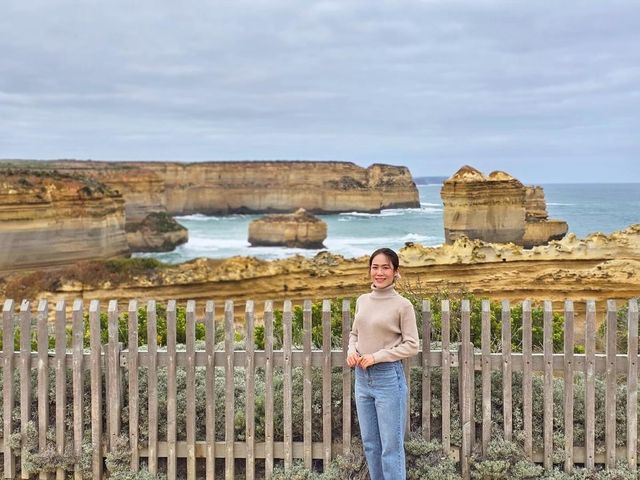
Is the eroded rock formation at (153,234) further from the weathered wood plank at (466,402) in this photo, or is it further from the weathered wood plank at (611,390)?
the weathered wood plank at (611,390)

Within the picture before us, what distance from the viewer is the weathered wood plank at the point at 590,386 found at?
426 centimetres

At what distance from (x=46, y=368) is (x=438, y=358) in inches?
107

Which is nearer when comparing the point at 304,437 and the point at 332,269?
the point at 304,437

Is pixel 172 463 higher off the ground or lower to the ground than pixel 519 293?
higher

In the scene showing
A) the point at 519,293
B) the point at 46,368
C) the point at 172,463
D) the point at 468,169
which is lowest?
the point at 519,293

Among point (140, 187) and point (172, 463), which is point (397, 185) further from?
point (172, 463)

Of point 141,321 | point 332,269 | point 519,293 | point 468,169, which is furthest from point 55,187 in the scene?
point 141,321

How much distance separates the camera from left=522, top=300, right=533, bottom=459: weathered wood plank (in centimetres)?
427

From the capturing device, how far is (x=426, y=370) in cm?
440

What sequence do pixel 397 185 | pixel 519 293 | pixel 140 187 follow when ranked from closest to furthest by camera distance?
pixel 519 293
pixel 140 187
pixel 397 185

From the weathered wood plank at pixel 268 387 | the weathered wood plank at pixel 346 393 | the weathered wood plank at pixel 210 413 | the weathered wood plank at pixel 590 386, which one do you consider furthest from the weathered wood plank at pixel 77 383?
the weathered wood plank at pixel 590 386

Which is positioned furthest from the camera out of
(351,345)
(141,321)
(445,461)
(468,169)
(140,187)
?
(140,187)

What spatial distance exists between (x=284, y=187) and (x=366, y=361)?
112 meters

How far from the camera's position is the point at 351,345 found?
3906 millimetres
